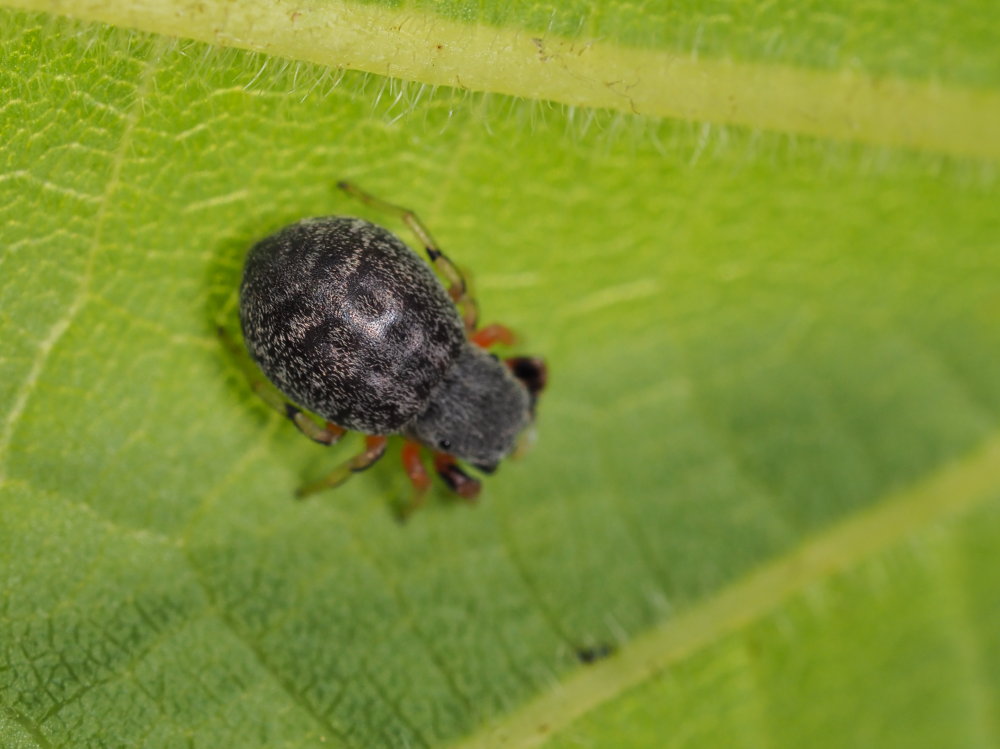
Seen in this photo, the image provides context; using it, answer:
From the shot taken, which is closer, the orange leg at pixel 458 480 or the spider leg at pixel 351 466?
the spider leg at pixel 351 466

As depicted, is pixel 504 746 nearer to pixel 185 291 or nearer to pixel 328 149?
pixel 185 291

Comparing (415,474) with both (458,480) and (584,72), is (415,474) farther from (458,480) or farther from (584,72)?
(584,72)

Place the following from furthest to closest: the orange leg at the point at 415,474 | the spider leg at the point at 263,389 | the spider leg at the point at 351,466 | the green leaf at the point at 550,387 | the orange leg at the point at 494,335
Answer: the orange leg at the point at 494,335, the orange leg at the point at 415,474, the spider leg at the point at 351,466, the spider leg at the point at 263,389, the green leaf at the point at 550,387

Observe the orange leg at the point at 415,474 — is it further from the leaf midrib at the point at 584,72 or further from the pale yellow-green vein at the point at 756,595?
the leaf midrib at the point at 584,72

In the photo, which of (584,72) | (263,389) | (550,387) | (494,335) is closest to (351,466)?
(263,389)

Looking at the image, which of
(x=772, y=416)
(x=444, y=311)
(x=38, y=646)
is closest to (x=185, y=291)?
(x=444, y=311)

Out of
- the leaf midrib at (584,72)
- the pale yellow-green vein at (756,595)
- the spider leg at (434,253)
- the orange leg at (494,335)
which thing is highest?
the leaf midrib at (584,72)

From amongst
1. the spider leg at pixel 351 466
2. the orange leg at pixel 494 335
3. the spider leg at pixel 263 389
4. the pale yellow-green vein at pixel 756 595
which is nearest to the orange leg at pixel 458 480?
the spider leg at pixel 351 466
